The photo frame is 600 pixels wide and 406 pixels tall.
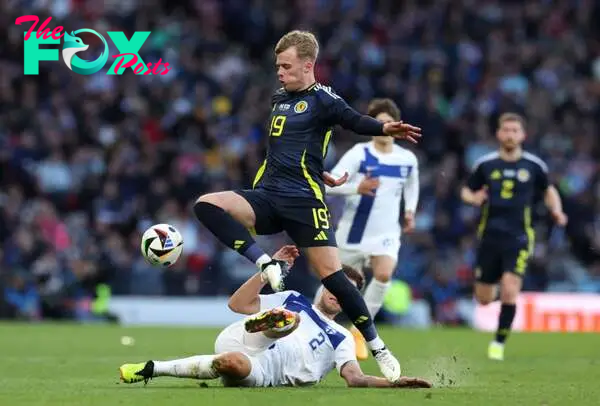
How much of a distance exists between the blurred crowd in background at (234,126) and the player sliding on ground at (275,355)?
439 inches

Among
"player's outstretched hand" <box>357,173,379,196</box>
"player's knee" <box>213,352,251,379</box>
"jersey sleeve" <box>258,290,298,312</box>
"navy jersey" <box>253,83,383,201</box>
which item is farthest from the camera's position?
"player's outstretched hand" <box>357,173,379,196</box>

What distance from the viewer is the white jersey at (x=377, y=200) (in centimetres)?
1339

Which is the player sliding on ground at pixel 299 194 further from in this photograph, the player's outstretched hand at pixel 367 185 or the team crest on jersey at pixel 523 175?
the team crest on jersey at pixel 523 175

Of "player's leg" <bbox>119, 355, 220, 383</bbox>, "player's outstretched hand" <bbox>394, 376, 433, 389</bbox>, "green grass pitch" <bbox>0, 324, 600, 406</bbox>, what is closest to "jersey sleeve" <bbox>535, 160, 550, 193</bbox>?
"green grass pitch" <bbox>0, 324, 600, 406</bbox>

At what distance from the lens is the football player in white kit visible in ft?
43.7

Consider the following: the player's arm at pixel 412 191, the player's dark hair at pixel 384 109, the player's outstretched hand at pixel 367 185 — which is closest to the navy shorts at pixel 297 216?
the player's outstretched hand at pixel 367 185

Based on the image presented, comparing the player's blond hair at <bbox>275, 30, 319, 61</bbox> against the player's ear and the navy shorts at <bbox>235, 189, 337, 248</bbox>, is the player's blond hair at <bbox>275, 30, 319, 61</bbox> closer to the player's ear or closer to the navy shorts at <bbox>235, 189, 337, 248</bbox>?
the player's ear

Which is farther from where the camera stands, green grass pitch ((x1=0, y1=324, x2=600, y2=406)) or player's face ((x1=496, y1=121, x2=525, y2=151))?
player's face ((x1=496, y1=121, x2=525, y2=151))

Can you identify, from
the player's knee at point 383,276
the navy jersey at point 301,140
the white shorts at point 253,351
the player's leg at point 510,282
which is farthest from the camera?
the player's leg at point 510,282

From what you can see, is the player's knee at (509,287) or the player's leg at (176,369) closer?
the player's leg at (176,369)

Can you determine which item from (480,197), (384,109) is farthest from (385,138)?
(480,197)

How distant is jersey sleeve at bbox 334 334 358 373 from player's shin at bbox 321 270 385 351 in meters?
0.26

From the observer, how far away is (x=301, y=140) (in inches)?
379

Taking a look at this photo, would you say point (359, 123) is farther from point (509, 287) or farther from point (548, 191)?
point (548, 191)
